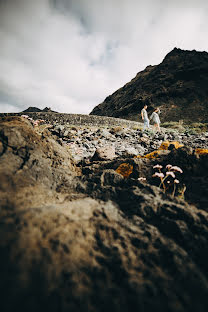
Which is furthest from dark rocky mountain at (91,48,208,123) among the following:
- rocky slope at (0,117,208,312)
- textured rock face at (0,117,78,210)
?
textured rock face at (0,117,78,210)

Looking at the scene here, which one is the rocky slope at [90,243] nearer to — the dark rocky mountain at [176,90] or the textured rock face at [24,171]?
the textured rock face at [24,171]

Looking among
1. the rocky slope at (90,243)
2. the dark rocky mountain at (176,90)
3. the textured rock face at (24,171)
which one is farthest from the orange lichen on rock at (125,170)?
the dark rocky mountain at (176,90)

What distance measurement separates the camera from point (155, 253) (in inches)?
44.7

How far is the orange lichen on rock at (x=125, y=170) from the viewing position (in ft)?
9.18

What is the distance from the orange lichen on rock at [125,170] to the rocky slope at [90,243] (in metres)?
0.80

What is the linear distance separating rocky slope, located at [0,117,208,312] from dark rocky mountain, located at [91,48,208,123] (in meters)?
28.5

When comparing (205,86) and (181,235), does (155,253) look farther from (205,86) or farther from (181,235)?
(205,86)

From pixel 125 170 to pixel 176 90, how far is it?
3683 cm

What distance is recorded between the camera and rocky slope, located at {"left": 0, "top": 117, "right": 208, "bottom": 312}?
0.79m

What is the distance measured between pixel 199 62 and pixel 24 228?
45.3 m

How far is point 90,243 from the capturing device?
43.1 inches

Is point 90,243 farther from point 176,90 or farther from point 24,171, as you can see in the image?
point 176,90

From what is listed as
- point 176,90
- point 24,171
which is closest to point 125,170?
point 24,171

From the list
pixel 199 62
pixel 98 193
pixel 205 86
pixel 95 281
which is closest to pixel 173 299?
pixel 95 281
